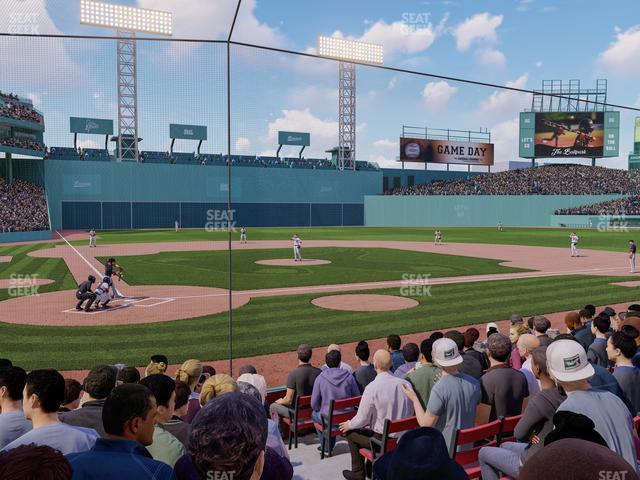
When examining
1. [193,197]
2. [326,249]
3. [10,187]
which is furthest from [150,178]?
[326,249]

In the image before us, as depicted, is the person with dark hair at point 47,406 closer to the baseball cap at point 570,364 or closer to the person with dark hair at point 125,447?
the person with dark hair at point 125,447

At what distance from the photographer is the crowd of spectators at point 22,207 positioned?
158ft

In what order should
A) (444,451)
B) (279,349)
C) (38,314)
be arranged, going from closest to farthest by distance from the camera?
1. (444,451)
2. (279,349)
3. (38,314)

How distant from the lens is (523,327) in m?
8.73

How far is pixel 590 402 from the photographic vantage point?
3.93 m

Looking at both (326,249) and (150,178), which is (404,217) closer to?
(150,178)

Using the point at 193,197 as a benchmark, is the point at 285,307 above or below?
below

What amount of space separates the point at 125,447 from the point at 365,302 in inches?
630

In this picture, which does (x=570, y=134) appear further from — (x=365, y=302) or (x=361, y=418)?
(x=361, y=418)

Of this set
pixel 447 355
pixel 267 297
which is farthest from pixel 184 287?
pixel 447 355

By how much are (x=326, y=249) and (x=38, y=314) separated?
2516 centimetres

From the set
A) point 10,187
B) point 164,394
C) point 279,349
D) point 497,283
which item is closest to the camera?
point 164,394

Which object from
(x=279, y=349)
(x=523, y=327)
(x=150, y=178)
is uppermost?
(x=150, y=178)

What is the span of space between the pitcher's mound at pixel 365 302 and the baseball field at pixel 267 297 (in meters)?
0.04
